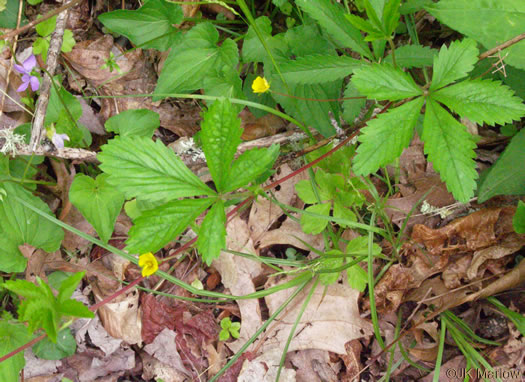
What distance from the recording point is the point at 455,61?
1344mm

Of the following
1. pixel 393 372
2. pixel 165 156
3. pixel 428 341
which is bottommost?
pixel 393 372

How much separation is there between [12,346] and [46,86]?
123 cm

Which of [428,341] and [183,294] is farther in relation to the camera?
[183,294]

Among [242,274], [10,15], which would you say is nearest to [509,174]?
[242,274]

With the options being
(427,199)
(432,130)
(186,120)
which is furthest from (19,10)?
(427,199)

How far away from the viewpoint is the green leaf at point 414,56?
5.43 feet

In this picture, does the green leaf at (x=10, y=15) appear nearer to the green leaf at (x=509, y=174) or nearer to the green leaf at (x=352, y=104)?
the green leaf at (x=352, y=104)

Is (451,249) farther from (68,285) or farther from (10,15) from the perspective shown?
(10,15)

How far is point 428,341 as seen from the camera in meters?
→ 2.01

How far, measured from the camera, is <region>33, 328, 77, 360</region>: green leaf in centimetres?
222

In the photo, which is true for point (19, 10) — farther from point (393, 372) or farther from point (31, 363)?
point (393, 372)

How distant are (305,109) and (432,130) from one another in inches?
24.0

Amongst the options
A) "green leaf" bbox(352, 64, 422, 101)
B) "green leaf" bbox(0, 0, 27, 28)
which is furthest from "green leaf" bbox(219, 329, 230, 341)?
"green leaf" bbox(0, 0, 27, 28)

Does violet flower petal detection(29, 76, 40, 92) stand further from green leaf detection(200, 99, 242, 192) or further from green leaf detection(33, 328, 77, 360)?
green leaf detection(33, 328, 77, 360)
